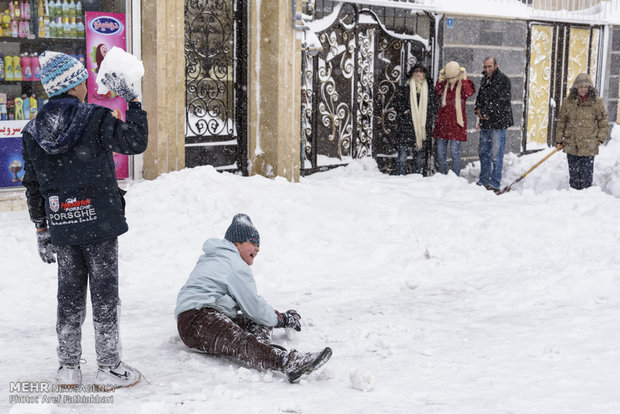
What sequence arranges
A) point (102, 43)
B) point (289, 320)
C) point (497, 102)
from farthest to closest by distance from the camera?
point (497, 102), point (102, 43), point (289, 320)

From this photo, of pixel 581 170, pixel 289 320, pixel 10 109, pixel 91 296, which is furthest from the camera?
pixel 581 170

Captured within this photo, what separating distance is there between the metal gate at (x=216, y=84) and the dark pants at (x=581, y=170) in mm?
4585

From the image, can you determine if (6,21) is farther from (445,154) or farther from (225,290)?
(445,154)

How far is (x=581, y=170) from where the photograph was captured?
36.8 ft

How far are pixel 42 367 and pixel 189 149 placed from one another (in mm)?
5981

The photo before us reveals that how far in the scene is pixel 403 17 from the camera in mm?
12867

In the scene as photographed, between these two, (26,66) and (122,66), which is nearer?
(122,66)

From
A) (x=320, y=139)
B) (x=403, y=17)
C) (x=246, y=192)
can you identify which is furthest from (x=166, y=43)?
(x=403, y=17)

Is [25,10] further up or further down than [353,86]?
further up

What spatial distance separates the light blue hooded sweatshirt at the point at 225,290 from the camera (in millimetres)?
4785

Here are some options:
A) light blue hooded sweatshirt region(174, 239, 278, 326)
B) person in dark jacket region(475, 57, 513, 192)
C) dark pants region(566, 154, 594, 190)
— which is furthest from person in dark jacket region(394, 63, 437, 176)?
light blue hooded sweatshirt region(174, 239, 278, 326)

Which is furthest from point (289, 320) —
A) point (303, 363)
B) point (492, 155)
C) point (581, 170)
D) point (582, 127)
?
point (492, 155)

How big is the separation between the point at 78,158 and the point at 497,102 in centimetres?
894

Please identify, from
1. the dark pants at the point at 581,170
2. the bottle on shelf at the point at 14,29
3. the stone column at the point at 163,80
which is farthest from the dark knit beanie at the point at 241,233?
the dark pants at the point at 581,170
